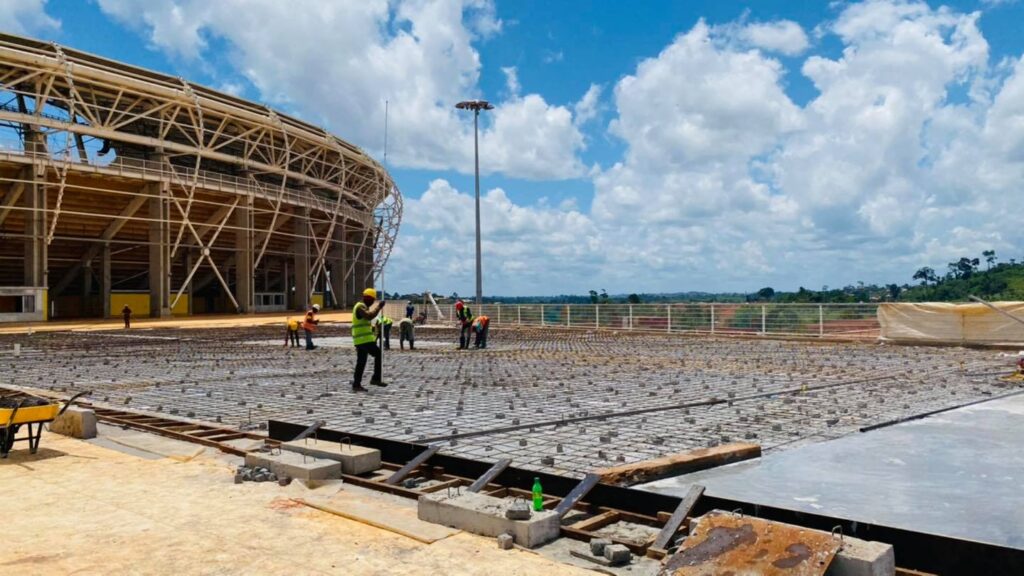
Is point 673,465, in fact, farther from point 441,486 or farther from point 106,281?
point 106,281

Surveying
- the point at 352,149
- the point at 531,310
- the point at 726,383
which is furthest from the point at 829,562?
the point at 352,149

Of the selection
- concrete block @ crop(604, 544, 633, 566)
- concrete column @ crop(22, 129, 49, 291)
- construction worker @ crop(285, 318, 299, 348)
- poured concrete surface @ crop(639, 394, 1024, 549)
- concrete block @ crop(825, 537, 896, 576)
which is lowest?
concrete block @ crop(604, 544, 633, 566)

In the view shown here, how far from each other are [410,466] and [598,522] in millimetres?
1737

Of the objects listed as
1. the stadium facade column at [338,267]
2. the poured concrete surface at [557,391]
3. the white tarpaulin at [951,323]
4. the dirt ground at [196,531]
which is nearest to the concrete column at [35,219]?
the poured concrete surface at [557,391]

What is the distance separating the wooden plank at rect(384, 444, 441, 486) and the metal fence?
793 inches

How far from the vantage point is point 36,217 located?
36125 mm

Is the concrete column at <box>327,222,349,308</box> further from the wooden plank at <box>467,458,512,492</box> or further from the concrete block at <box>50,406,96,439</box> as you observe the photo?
the wooden plank at <box>467,458,512,492</box>

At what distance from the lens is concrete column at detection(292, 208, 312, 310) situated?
168 ft

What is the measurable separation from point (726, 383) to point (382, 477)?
23.8 ft

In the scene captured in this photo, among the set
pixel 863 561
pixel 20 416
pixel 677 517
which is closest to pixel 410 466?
pixel 677 517

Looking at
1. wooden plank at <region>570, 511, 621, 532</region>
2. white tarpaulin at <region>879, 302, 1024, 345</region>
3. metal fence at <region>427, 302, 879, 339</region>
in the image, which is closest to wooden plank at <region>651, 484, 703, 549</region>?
wooden plank at <region>570, 511, 621, 532</region>

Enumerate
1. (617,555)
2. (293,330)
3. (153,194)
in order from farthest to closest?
(153,194), (293,330), (617,555)

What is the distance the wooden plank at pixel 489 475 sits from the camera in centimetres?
496

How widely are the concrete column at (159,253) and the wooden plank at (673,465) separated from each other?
41.2m
